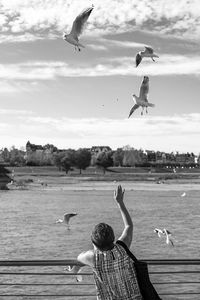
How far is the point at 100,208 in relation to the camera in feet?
151

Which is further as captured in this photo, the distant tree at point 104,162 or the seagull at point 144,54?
the distant tree at point 104,162

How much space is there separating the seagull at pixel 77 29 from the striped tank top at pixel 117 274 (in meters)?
3.18

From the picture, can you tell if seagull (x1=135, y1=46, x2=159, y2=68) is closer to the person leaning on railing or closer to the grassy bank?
the person leaning on railing

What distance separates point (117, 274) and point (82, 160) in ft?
428

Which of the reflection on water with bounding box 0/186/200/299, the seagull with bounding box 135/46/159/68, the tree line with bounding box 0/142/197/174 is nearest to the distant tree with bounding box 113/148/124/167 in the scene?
the tree line with bounding box 0/142/197/174

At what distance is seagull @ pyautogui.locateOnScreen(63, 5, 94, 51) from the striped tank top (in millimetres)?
3180

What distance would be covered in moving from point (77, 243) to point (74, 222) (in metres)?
9.89

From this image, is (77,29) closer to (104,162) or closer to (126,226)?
(126,226)

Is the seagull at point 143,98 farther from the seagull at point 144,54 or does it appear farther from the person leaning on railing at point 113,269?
the person leaning on railing at point 113,269

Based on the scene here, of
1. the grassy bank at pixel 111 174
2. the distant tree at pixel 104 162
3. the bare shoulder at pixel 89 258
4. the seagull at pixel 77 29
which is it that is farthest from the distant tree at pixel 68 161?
the bare shoulder at pixel 89 258

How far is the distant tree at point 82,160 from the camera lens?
436ft

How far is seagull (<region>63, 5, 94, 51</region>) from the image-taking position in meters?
5.99

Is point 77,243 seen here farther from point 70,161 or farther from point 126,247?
point 70,161

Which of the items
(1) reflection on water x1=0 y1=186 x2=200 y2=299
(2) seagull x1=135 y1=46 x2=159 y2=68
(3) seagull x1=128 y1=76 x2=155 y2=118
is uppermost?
(2) seagull x1=135 y1=46 x2=159 y2=68
